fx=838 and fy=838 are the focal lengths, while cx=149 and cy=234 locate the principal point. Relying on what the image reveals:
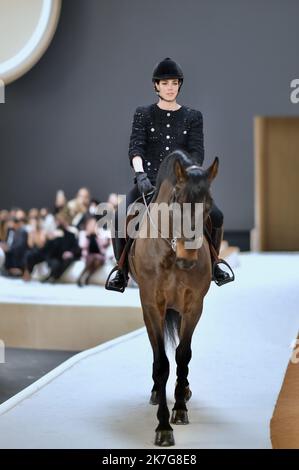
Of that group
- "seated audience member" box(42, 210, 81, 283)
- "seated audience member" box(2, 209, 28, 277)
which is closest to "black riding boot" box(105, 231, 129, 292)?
"seated audience member" box(42, 210, 81, 283)

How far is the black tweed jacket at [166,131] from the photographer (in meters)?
4.75

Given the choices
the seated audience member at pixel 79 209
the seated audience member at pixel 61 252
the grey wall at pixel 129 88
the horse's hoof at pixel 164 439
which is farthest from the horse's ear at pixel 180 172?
the grey wall at pixel 129 88

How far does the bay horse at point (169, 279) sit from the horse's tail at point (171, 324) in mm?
365

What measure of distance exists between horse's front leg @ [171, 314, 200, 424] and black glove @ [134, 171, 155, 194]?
707 millimetres

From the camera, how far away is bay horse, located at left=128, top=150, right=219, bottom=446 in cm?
402

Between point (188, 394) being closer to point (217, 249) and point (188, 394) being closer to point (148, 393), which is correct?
point (148, 393)

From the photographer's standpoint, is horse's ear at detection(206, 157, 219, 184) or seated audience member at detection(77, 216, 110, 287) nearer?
horse's ear at detection(206, 157, 219, 184)

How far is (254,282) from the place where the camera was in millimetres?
9938

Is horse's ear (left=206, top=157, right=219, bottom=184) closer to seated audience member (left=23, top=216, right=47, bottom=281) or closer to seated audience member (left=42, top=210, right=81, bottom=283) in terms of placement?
seated audience member (left=42, top=210, right=81, bottom=283)

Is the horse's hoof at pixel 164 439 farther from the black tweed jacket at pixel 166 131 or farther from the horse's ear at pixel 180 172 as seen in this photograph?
the black tweed jacket at pixel 166 131

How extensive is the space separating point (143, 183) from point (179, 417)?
129cm

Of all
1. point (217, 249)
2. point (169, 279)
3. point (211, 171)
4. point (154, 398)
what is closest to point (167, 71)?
point (211, 171)

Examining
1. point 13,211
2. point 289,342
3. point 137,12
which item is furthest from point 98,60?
point 289,342
